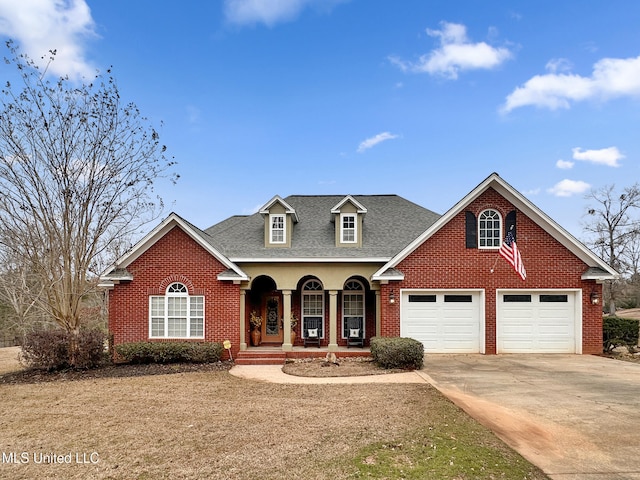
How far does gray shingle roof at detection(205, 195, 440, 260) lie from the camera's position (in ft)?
53.0

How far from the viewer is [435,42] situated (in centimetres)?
1670

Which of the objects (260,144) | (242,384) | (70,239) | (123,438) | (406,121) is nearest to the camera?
(123,438)

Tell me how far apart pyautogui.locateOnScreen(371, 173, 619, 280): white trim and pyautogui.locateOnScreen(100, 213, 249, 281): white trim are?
5.38m

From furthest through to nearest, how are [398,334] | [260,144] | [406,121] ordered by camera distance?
[260,144] < [406,121] < [398,334]

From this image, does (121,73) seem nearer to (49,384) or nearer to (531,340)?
(49,384)

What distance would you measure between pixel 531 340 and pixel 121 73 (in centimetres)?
1723

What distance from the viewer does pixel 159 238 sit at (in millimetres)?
15312

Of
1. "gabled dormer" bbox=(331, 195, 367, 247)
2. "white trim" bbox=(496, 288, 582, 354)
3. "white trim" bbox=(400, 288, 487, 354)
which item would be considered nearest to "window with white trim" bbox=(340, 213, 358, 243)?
"gabled dormer" bbox=(331, 195, 367, 247)

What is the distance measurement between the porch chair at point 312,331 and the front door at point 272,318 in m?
1.23

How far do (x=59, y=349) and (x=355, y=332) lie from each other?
9.96 m

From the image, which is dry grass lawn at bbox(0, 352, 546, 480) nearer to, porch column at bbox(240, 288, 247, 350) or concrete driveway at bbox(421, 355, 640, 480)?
concrete driveway at bbox(421, 355, 640, 480)

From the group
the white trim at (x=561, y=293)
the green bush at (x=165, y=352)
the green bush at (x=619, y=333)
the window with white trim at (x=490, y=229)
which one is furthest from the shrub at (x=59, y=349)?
the green bush at (x=619, y=333)

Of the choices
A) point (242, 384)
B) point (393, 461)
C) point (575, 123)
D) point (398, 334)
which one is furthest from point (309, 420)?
point (575, 123)

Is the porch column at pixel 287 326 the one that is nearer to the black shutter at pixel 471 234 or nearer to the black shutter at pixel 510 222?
the black shutter at pixel 471 234
